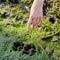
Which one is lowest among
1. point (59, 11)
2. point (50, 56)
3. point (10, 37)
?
point (50, 56)

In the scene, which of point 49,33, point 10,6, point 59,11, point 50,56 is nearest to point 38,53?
point 50,56

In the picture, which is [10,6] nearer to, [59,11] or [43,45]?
[59,11]

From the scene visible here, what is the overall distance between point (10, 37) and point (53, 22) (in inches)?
23.5

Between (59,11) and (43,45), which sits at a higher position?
(59,11)

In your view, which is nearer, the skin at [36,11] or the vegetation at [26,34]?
the skin at [36,11]

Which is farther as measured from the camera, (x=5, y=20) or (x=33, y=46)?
(x=5, y=20)

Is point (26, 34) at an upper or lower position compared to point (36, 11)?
lower

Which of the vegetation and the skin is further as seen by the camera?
the vegetation

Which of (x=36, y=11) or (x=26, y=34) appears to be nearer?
(x=36, y=11)

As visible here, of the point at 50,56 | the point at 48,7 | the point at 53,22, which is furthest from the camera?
the point at 48,7

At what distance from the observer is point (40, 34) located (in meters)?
3.18

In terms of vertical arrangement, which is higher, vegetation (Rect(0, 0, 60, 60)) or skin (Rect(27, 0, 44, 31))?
skin (Rect(27, 0, 44, 31))

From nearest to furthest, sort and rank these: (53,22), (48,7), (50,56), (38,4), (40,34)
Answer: (38,4), (50,56), (40,34), (53,22), (48,7)

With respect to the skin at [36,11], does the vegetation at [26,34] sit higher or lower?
lower
